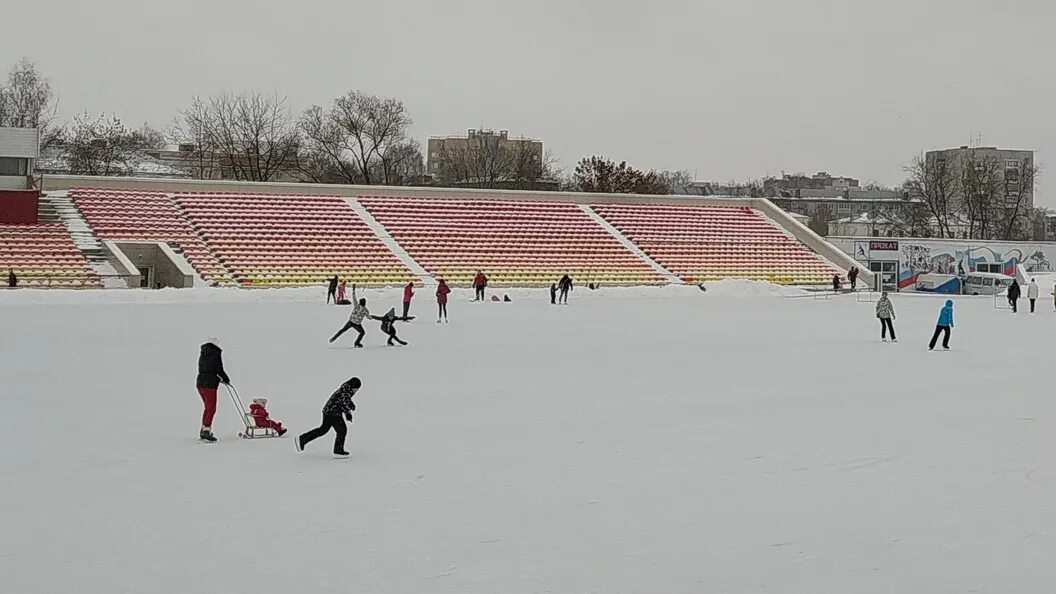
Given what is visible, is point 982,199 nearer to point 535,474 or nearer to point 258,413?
point 258,413

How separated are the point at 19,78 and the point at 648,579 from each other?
269 ft

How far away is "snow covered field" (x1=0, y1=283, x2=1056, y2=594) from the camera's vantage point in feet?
24.5

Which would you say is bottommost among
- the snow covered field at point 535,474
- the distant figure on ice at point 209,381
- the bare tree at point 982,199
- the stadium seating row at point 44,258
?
the snow covered field at point 535,474

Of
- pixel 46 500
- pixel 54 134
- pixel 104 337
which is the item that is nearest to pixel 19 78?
pixel 54 134

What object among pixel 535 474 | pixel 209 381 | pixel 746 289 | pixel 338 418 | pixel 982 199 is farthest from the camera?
pixel 982 199

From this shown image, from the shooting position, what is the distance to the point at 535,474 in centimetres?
1048

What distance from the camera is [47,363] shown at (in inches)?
722

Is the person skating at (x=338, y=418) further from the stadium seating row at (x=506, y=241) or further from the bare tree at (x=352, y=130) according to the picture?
the bare tree at (x=352, y=130)

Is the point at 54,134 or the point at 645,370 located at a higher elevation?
the point at 54,134

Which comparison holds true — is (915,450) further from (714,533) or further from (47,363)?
(47,363)

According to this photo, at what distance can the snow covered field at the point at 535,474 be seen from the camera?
24.5 ft

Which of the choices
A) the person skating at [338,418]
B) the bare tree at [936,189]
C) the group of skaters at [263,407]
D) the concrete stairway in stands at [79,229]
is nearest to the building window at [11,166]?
→ the concrete stairway in stands at [79,229]

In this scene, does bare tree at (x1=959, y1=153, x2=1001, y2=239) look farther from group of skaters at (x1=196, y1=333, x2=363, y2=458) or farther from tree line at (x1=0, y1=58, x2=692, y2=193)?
group of skaters at (x1=196, y1=333, x2=363, y2=458)

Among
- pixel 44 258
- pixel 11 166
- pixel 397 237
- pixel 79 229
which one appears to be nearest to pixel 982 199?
pixel 397 237
